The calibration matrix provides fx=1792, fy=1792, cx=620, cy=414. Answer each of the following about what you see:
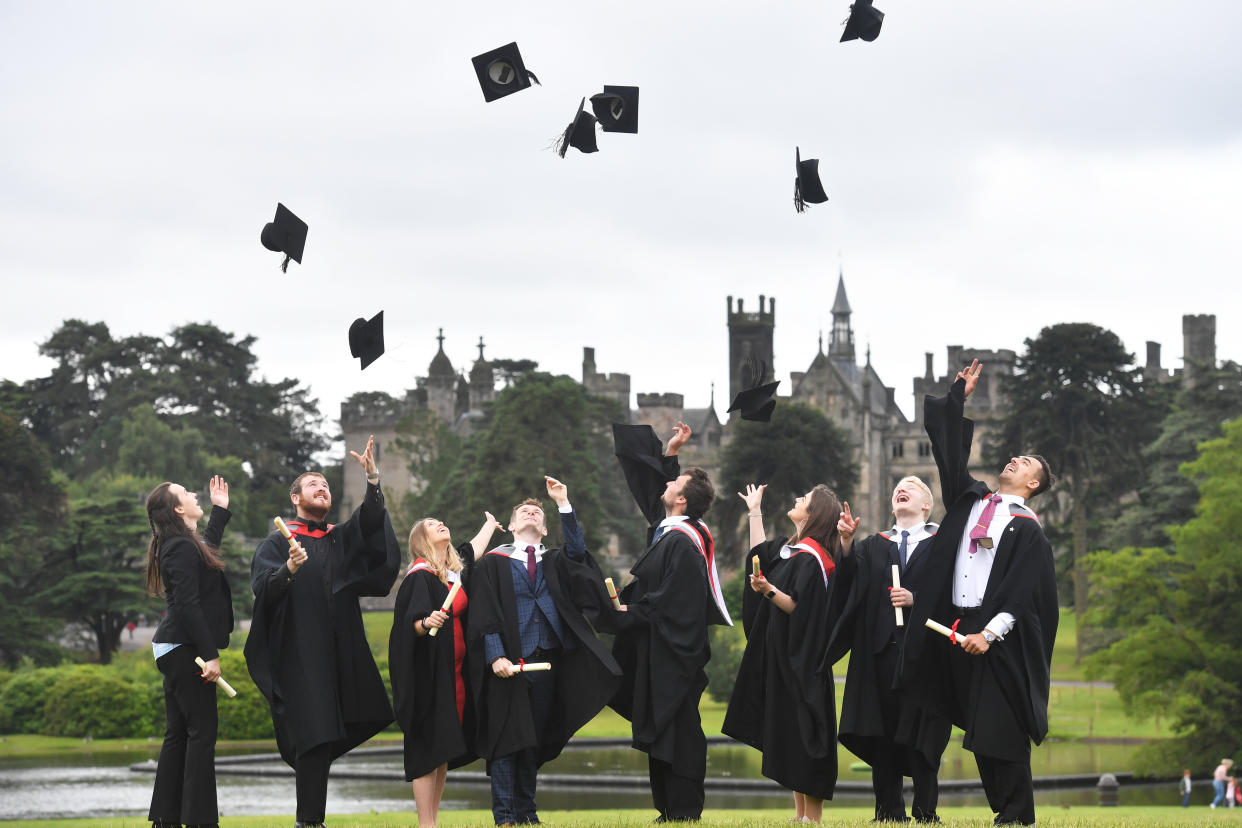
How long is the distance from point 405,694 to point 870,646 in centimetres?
266

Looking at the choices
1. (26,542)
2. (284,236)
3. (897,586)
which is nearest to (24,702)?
(26,542)

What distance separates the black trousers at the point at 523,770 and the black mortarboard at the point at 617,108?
4.11 m

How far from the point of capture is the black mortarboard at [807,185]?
39.7ft

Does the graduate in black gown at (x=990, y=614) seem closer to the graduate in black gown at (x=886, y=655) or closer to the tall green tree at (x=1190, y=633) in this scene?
the graduate in black gown at (x=886, y=655)

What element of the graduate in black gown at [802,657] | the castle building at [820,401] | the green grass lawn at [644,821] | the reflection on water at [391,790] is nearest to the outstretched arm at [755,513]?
the graduate in black gown at [802,657]

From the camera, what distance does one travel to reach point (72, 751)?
1373 inches

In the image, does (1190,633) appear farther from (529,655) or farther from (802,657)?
(529,655)

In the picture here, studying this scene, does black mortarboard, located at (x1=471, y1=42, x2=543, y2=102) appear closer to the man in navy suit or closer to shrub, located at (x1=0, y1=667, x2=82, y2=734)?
the man in navy suit

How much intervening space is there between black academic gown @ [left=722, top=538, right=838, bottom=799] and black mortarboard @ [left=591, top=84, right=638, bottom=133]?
11.7ft

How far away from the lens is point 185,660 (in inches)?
375

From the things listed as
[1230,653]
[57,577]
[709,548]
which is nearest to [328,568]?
[709,548]

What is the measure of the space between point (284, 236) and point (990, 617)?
5.45 meters

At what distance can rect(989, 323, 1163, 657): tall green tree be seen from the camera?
60188 millimetres

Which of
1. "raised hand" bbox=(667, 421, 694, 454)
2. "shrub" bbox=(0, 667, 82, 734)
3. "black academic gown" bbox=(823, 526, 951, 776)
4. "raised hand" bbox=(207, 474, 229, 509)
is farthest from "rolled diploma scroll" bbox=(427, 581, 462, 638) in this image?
"shrub" bbox=(0, 667, 82, 734)
